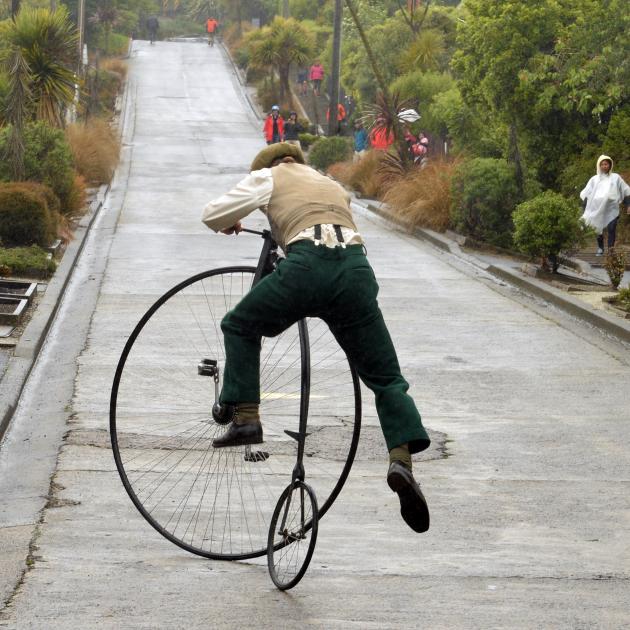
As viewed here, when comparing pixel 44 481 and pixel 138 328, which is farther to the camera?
pixel 44 481

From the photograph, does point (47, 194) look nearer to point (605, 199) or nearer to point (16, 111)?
point (16, 111)

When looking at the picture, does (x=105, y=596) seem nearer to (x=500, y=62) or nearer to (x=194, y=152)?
(x=500, y=62)

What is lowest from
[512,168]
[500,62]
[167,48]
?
[167,48]

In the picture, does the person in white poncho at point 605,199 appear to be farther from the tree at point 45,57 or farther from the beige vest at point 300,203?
the beige vest at point 300,203

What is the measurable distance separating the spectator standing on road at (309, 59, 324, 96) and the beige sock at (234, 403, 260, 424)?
58715mm

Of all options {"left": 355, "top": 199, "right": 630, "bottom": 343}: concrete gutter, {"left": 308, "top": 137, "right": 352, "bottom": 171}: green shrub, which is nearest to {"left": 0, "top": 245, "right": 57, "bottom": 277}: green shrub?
{"left": 355, "top": 199, "right": 630, "bottom": 343}: concrete gutter

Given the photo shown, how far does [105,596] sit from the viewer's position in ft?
19.5

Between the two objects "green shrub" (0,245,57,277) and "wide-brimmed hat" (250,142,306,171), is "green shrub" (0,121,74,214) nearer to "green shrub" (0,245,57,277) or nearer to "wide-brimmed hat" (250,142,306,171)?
"green shrub" (0,245,57,277)

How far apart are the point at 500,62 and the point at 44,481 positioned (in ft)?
65.7

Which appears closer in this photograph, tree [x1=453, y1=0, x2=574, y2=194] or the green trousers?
the green trousers

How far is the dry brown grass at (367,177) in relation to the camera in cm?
3450

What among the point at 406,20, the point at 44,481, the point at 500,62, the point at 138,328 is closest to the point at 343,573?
the point at 138,328

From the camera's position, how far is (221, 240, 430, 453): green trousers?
5.89 metres

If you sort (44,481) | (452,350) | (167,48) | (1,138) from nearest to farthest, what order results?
(44,481), (452,350), (1,138), (167,48)
